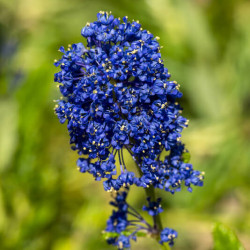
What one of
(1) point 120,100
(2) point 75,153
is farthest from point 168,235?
(2) point 75,153

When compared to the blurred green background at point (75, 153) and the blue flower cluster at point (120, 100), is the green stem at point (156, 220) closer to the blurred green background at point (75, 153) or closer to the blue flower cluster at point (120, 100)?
the blue flower cluster at point (120, 100)

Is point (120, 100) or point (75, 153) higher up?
point (75, 153)

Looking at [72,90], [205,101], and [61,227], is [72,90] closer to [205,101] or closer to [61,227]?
[61,227]

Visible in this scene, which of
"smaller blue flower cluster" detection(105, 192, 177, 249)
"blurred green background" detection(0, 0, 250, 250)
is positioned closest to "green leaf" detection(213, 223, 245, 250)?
"smaller blue flower cluster" detection(105, 192, 177, 249)

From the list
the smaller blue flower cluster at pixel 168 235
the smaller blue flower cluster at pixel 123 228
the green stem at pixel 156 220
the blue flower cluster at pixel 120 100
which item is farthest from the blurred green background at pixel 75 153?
the blue flower cluster at pixel 120 100

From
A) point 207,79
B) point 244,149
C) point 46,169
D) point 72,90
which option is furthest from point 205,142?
point 72,90

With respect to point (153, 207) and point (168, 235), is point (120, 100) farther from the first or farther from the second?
point (168, 235)

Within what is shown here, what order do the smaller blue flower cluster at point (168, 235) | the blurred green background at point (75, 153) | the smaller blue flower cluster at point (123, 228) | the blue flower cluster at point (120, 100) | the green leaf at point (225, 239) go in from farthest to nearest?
1. the blurred green background at point (75, 153)
2. the green leaf at point (225, 239)
3. the smaller blue flower cluster at point (123, 228)
4. the smaller blue flower cluster at point (168, 235)
5. the blue flower cluster at point (120, 100)
